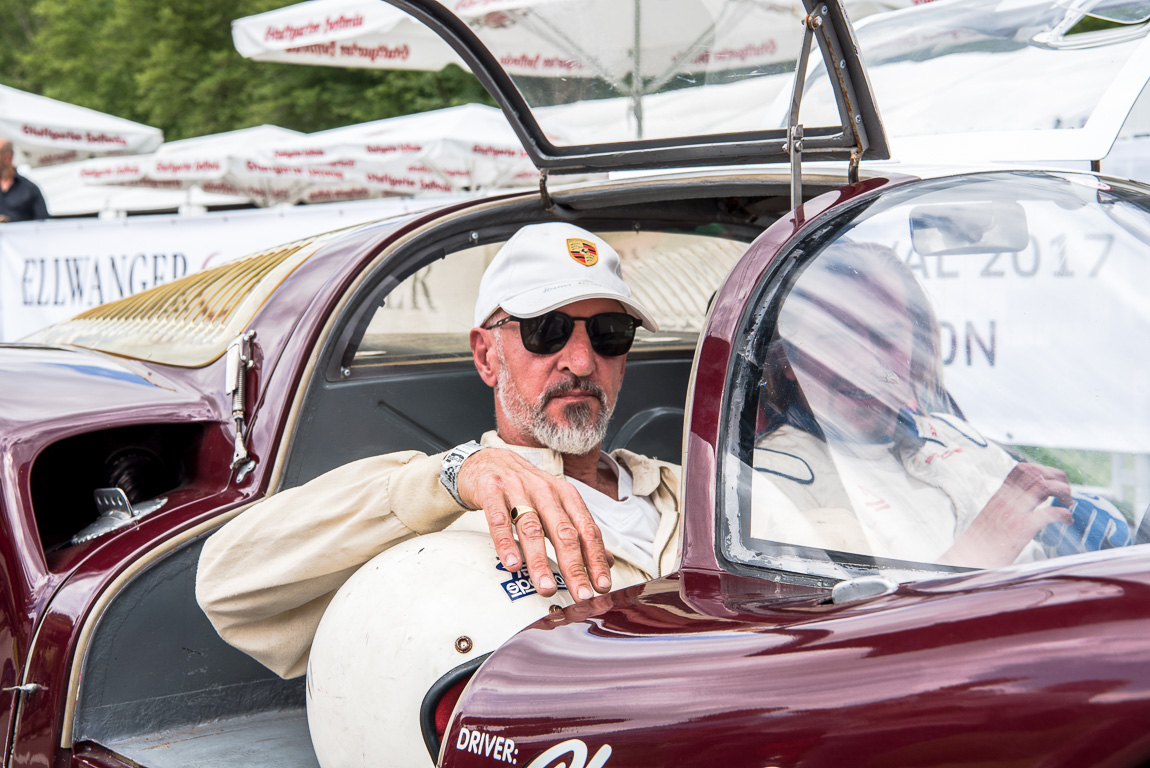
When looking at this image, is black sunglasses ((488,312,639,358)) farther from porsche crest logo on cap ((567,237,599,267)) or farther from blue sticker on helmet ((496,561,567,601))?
blue sticker on helmet ((496,561,567,601))

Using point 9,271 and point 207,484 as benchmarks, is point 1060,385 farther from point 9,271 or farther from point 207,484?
point 9,271

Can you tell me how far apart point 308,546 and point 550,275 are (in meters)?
0.75

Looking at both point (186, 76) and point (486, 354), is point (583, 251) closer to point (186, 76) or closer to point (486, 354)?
point (486, 354)

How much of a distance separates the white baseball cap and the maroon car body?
196 mm

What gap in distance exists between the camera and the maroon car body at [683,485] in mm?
894

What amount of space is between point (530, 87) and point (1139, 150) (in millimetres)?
3036

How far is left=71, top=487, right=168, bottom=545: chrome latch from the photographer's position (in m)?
2.25

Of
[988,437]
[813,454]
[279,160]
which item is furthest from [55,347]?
[279,160]

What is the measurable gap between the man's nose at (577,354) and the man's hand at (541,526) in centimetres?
57

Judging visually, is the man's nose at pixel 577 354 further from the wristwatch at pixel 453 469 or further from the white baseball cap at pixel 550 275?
the wristwatch at pixel 453 469

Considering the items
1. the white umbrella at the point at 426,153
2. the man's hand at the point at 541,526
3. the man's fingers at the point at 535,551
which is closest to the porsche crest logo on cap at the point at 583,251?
the man's hand at the point at 541,526

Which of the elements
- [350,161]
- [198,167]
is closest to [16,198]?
[198,167]

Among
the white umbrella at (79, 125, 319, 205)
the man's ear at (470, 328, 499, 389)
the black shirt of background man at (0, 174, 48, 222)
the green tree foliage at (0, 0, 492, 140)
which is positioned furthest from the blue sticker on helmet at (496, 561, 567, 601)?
the green tree foliage at (0, 0, 492, 140)

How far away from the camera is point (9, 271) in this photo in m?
9.37
